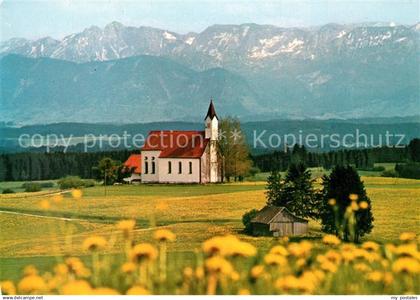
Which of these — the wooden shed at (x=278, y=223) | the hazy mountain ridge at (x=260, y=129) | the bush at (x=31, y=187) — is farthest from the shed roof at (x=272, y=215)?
the bush at (x=31, y=187)

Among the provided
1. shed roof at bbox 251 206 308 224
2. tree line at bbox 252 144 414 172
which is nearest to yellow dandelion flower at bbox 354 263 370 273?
shed roof at bbox 251 206 308 224

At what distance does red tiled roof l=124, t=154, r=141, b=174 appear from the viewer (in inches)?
726

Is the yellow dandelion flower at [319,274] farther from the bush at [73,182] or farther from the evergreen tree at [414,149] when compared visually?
the bush at [73,182]

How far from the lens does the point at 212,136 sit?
1892 cm

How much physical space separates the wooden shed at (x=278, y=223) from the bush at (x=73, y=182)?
556cm

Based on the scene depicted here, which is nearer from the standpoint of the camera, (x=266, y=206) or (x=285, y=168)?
(x=266, y=206)

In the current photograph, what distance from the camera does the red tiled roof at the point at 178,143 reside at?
60.2 feet

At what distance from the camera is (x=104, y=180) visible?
1927 cm

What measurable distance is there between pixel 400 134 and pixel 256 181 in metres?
4.34

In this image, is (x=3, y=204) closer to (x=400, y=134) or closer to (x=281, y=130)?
(x=281, y=130)

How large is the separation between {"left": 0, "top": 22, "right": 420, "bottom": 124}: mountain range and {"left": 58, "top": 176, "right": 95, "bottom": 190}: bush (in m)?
1.72

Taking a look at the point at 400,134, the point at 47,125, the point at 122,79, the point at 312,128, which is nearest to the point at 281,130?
the point at 312,128

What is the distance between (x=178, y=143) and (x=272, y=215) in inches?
165

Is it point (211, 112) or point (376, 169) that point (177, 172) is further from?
point (376, 169)
